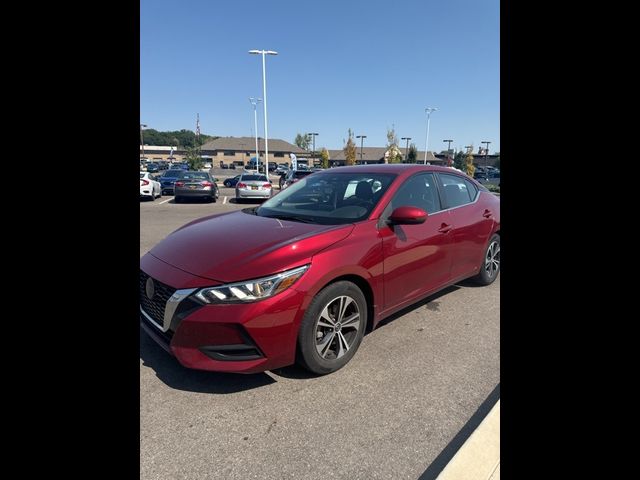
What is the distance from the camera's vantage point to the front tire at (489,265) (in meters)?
4.69

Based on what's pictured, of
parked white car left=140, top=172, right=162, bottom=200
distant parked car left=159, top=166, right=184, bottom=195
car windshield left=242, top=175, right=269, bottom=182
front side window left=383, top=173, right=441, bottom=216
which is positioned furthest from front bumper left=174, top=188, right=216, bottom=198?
front side window left=383, top=173, right=441, bottom=216

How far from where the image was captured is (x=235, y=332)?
237cm

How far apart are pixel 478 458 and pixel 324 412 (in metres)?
0.92

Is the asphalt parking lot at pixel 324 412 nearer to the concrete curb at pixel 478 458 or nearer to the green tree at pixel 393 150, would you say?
the concrete curb at pixel 478 458

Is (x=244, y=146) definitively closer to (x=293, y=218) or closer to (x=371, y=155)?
(x=371, y=155)

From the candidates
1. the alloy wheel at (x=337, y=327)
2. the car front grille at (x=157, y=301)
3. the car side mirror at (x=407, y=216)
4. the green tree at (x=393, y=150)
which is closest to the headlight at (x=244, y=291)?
the car front grille at (x=157, y=301)

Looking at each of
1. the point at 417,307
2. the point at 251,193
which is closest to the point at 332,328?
the point at 417,307

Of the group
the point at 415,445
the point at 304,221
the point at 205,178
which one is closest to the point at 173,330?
the point at 304,221

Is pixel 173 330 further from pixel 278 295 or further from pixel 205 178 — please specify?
pixel 205 178
